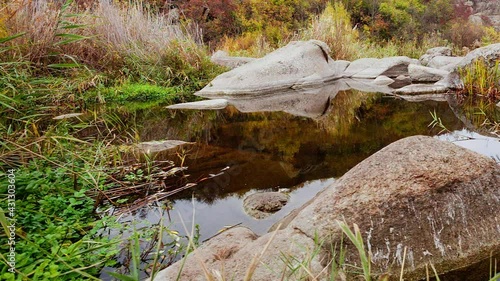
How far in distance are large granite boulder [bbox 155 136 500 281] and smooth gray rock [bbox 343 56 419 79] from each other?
902 cm

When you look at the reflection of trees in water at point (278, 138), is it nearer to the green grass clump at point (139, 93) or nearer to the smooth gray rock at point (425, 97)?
the smooth gray rock at point (425, 97)

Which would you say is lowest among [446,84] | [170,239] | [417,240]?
[446,84]

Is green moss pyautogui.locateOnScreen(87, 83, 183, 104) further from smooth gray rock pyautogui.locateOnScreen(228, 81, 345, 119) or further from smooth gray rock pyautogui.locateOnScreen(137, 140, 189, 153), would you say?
smooth gray rock pyautogui.locateOnScreen(137, 140, 189, 153)

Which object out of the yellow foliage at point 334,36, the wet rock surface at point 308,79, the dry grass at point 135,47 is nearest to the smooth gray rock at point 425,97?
the wet rock surface at point 308,79

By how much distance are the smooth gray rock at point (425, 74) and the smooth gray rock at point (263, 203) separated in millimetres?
8248

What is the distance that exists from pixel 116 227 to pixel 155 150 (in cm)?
157

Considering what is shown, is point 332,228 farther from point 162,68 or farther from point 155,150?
point 162,68

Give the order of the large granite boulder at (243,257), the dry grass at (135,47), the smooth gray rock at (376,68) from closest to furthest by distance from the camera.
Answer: the large granite boulder at (243,257) < the dry grass at (135,47) < the smooth gray rock at (376,68)

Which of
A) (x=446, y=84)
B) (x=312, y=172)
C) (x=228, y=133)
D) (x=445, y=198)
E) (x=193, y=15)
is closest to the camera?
(x=445, y=198)

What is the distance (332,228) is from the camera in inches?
66.7

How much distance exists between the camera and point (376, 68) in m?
10.8

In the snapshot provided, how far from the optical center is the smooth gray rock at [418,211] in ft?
5.75

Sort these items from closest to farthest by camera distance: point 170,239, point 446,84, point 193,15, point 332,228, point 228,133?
point 332,228 → point 170,239 → point 228,133 → point 446,84 → point 193,15

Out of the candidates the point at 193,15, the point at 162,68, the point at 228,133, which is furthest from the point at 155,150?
the point at 193,15
